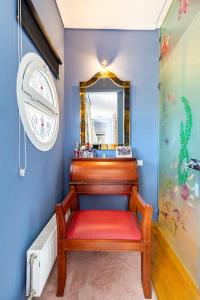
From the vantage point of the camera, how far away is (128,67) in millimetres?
2678

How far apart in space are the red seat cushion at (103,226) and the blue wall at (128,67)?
864 millimetres

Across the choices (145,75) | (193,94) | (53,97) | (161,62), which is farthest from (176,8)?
(53,97)

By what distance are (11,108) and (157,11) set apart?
2.15 m

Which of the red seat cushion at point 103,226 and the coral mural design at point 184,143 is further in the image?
the coral mural design at point 184,143

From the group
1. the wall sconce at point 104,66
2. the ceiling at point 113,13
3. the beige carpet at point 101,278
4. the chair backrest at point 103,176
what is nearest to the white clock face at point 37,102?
the chair backrest at point 103,176

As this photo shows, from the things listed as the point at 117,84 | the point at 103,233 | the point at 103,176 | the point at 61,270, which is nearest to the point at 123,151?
the point at 103,176

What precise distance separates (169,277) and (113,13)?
2805mm

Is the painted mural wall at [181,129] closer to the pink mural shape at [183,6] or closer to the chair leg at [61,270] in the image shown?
the pink mural shape at [183,6]

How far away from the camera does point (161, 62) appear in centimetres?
259

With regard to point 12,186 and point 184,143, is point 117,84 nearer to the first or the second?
point 184,143

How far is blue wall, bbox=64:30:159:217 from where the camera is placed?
2670 millimetres

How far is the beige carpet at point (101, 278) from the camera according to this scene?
5.05ft

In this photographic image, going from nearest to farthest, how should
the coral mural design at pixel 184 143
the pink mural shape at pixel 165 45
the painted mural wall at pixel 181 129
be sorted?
the painted mural wall at pixel 181 129 < the coral mural design at pixel 184 143 < the pink mural shape at pixel 165 45

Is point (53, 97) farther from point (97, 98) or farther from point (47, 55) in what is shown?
point (97, 98)
